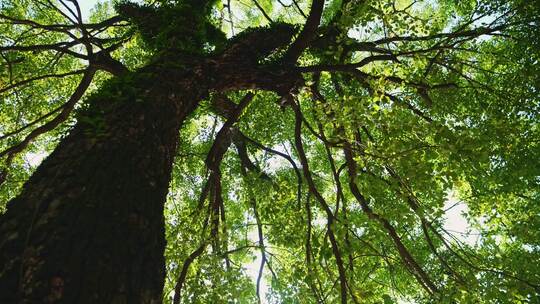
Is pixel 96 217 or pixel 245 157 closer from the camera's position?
pixel 96 217

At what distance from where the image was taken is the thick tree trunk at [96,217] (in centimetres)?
136

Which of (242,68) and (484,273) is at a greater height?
(242,68)

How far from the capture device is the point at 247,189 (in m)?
6.02

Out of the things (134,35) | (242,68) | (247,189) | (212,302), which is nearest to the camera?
(242,68)

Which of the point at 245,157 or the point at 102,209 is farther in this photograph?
the point at 245,157

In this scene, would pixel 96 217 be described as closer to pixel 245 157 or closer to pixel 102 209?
pixel 102 209

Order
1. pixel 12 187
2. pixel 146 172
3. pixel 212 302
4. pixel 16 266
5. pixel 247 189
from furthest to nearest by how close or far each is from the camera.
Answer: pixel 12 187 < pixel 247 189 < pixel 212 302 < pixel 146 172 < pixel 16 266

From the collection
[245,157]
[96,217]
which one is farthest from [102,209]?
[245,157]

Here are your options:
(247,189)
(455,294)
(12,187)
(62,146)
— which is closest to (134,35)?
(247,189)

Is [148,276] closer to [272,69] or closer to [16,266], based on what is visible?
[16,266]

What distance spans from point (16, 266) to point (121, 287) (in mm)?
379

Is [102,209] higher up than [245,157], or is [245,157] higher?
[245,157]

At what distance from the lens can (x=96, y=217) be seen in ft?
5.28

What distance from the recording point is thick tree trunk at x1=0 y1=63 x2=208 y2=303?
1.36 metres
